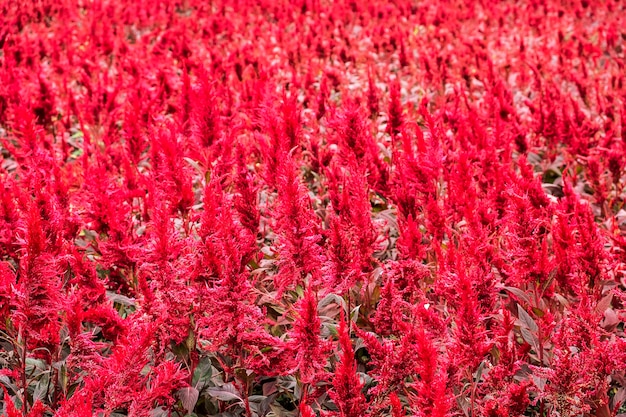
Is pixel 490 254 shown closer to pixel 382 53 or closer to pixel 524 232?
pixel 524 232

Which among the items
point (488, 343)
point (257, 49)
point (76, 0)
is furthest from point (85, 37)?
point (488, 343)

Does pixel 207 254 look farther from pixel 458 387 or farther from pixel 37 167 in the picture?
pixel 37 167

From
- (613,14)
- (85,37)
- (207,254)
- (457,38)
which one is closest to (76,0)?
(85,37)

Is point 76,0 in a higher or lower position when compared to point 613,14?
higher

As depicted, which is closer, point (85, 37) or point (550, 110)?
point (550, 110)

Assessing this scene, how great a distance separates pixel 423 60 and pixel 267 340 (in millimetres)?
4876

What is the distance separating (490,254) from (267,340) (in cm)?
102

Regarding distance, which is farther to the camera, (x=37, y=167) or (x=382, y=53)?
(x=382, y=53)

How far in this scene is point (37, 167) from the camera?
350 centimetres

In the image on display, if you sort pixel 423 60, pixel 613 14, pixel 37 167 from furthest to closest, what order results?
pixel 613 14 → pixel 423 60 → pixel 37 167

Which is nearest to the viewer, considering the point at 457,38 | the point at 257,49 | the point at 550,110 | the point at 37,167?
the point at 37,167

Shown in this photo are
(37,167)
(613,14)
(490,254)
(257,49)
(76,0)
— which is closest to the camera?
(490,254)

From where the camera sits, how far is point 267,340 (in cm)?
253

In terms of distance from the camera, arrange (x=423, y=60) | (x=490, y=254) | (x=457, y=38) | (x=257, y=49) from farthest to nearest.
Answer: (x=457, y=38), (x=257, y=49), (x=423, y=60), (x=490, y=254)
